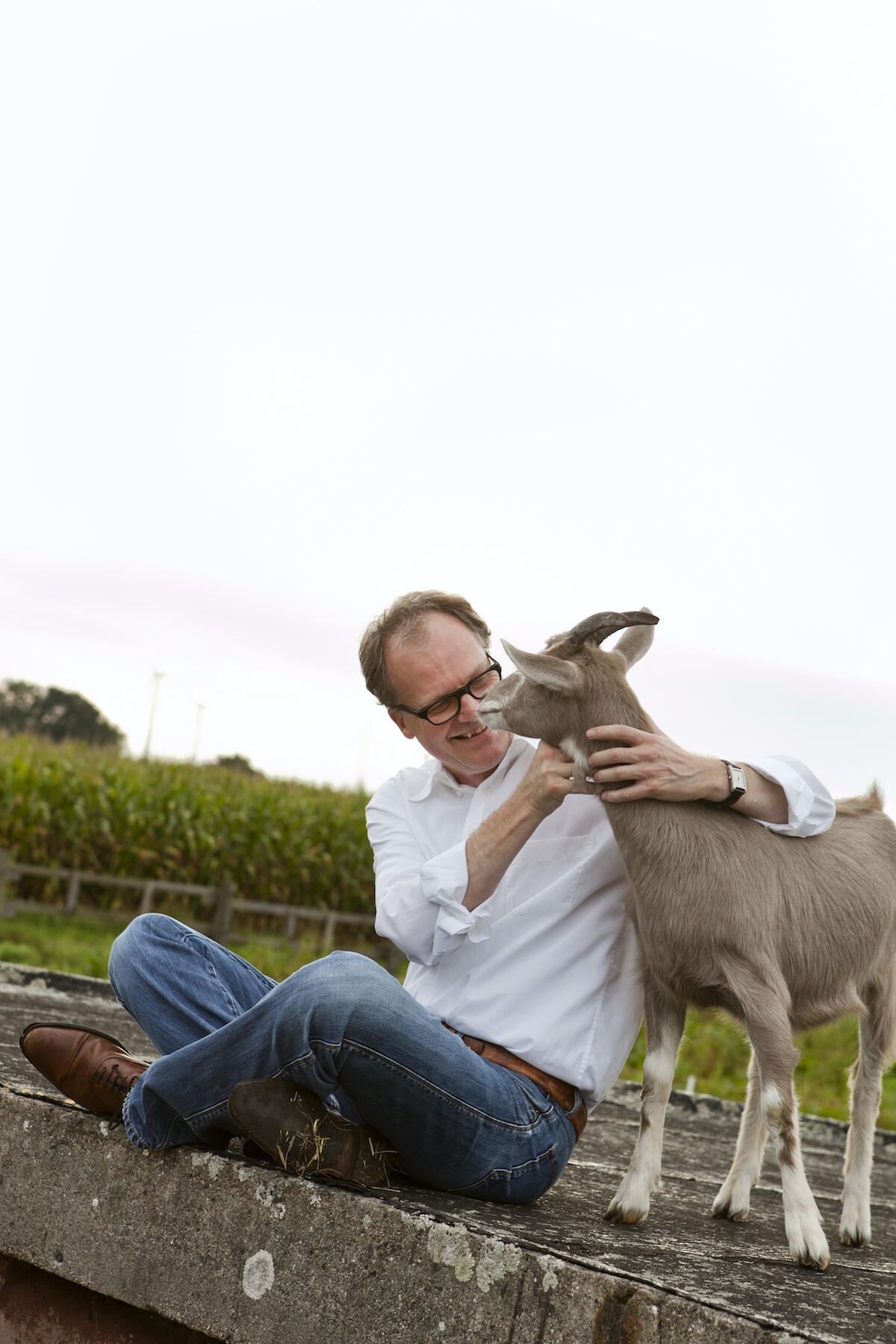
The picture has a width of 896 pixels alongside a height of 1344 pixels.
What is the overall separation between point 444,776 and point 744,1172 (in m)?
1.46

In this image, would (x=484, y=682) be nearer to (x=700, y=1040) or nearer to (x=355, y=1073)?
(x=355, y=1073)

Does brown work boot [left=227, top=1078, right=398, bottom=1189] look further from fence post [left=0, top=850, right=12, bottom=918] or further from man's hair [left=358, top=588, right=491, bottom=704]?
fence post [left=0, top=850, right=12, bottom=918]

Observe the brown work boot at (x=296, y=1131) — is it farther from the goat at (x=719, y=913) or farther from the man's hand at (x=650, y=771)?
the man's hand at (x=650, y=771)

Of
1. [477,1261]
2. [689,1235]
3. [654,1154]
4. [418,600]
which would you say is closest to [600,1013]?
[654,1154]

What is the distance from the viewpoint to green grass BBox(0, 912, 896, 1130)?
32.9 feet

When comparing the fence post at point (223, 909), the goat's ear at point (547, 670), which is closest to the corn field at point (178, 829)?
the fence post at point (223, 909)

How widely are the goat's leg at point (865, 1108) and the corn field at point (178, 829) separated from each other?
1377cm

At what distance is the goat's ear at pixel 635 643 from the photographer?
3137 millimetres

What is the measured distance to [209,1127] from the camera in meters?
2.79

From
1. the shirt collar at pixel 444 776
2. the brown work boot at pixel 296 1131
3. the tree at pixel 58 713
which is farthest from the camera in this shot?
the tree at pixel 58 713

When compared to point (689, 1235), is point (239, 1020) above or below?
above

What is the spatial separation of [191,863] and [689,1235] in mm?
14397

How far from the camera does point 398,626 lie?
341cm

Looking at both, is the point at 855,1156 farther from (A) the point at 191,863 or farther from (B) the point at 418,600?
(A) the point at 191,863
